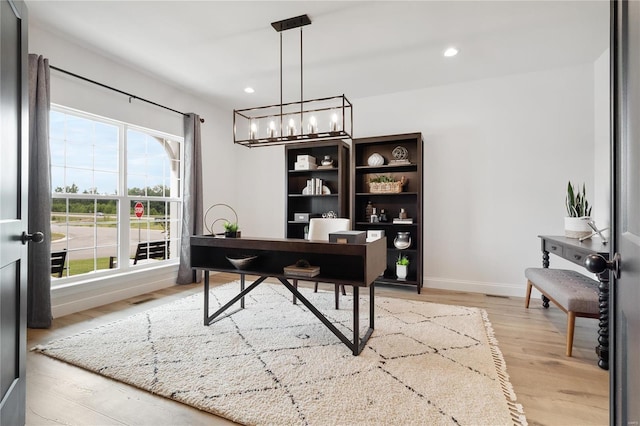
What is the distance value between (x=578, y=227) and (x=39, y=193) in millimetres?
4946

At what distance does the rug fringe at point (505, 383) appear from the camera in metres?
1.57

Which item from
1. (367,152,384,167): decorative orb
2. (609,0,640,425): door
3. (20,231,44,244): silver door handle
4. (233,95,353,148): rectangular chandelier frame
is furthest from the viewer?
(367,152,384,167): decorative orb

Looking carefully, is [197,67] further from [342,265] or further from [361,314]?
[361,314]

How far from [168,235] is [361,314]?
2.96 metres

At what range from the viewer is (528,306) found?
3.34 meters

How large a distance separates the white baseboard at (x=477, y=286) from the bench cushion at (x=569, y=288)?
2.78ft

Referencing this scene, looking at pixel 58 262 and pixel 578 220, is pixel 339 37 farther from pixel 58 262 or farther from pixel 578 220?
pixel 58 262

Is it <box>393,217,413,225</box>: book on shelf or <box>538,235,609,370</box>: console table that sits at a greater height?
<box>393,217,413,225</box>: book on shelf

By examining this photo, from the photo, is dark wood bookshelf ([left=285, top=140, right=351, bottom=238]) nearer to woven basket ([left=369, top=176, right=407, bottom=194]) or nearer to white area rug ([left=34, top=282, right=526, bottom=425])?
woven basket ([left=369, top=176, right=407, bottom=194])

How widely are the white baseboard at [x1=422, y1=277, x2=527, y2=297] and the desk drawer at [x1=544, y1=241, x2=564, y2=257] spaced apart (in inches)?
30.9

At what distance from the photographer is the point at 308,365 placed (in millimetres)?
2072

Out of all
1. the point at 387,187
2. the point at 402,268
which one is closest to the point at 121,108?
the point at 387,187

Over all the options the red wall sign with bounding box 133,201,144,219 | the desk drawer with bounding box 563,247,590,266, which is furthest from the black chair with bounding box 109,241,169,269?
the desk drawer with bounding box 563,247,590,266

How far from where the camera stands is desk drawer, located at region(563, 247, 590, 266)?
2.35 meters
